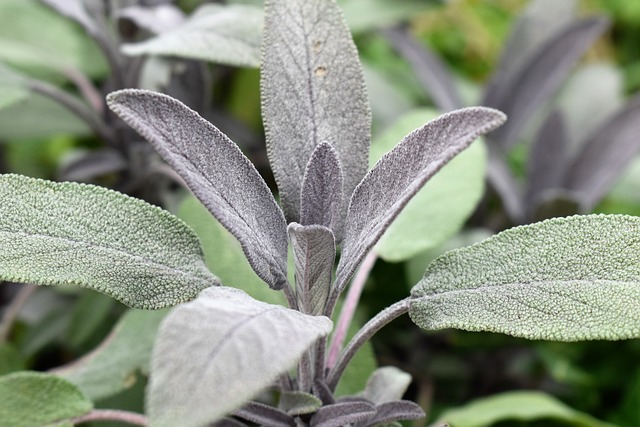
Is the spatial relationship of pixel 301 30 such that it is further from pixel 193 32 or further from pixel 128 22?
pixel 128 22

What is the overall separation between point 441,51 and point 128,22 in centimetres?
91

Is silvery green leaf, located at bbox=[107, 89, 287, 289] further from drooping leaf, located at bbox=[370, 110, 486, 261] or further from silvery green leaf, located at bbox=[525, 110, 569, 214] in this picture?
silvery green leaf, located at bbox=[525, 110, 569, 214]

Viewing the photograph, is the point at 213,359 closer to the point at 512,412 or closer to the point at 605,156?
the point at 512,412

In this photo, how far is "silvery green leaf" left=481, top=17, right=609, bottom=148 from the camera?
1121mm

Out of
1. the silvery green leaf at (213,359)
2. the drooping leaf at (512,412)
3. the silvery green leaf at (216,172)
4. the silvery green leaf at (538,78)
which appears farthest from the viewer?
the silvery green leaf at (538,78)

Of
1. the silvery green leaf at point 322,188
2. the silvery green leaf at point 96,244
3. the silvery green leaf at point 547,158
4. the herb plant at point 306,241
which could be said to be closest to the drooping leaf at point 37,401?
the herb plant at point 306,241

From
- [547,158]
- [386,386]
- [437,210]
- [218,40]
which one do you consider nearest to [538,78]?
[547,158]

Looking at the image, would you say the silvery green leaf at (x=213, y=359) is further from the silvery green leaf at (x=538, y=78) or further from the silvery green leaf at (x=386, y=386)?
the silvery green leaf at (x=538, y=78)

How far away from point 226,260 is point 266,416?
0.19 metres

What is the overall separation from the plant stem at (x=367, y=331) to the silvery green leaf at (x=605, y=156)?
0.56m

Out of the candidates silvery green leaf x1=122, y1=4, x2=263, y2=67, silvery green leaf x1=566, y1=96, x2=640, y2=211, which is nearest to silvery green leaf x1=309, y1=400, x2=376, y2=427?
silvery green leaf x1=122, y1=4, x2=263, y2=67

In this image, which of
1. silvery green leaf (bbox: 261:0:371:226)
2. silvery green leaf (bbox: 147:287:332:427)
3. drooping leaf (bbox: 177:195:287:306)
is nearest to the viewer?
silvery green leaf (bbox: 147:287:332:427)

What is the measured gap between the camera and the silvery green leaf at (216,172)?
455 millimetres

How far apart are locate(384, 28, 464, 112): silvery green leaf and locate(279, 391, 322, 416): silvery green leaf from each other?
0.69 meters
